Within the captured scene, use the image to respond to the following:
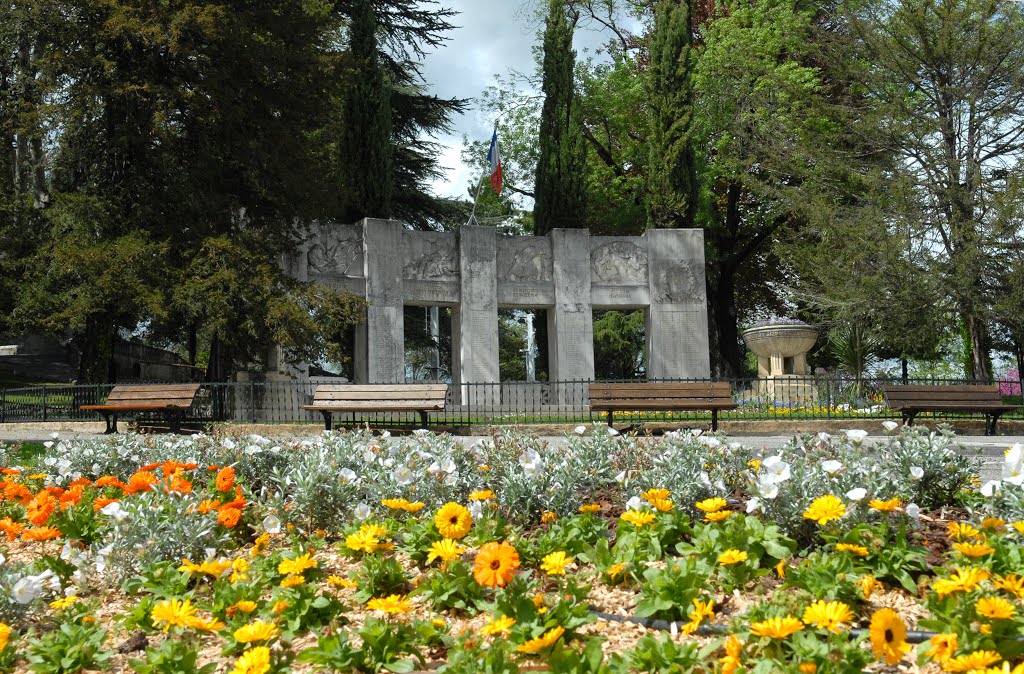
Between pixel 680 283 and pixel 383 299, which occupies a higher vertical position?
pixel 680 283

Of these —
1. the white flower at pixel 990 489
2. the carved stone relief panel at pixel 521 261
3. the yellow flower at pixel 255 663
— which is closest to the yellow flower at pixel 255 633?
the yellow flower at pixel 255 663

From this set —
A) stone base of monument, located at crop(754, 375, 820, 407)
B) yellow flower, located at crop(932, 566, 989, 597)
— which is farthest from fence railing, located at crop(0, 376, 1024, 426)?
yellow flower, located at crop(932, 566, 989, 597)

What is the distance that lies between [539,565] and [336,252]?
18684 millimetres

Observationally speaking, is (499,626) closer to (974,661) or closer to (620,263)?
(974,661)

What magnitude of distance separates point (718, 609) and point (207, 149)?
1903cm

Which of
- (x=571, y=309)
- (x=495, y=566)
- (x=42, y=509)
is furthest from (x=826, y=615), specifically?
(x=571, y=309)

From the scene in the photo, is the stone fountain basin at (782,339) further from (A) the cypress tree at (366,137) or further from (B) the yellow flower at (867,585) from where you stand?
(B) the yellow flower at (867,585)

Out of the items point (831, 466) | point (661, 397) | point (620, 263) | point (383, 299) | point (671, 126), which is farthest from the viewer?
point (671, 126)

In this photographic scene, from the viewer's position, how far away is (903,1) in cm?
2072

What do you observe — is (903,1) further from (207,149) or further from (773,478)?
(773,478)

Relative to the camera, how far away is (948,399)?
15484mm

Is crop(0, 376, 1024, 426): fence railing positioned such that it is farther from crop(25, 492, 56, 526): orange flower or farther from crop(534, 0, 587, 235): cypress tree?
crop(25, 492, 56, 526): orange flower

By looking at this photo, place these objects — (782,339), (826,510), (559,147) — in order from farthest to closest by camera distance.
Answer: (559,147) < (782,339) < (826,510)

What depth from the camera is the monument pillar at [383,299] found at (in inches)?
863
